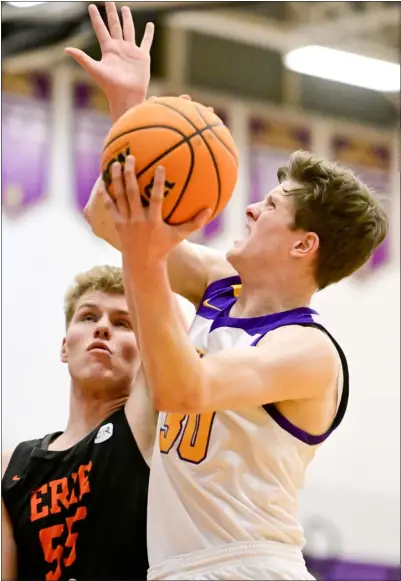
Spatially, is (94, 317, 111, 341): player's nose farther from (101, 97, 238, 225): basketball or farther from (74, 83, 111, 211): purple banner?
(74, 83, 111, 211): purple banner

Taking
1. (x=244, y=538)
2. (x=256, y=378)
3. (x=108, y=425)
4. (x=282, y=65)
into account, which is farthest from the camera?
(x=282, y=65)

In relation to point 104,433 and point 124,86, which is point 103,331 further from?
point 124,86

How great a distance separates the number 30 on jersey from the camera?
2580 millimetres

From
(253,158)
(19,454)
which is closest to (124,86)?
(19,454)

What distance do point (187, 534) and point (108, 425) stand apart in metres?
0.93

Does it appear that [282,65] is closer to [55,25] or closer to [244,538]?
[55,25]

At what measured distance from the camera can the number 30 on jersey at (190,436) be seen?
2580 mm

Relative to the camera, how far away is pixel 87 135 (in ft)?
23.1

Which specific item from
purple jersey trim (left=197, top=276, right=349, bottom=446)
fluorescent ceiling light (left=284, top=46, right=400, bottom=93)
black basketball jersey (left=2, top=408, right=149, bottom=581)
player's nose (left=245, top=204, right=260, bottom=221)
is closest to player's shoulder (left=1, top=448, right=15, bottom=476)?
black basketball jersey (left=2, top=408, right=149, bottom=581)

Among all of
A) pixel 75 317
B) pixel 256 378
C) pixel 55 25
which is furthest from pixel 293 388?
pixel 55 25

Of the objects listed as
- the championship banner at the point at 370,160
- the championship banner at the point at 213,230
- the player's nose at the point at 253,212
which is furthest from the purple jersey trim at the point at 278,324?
the championship banner at the point at 370,160

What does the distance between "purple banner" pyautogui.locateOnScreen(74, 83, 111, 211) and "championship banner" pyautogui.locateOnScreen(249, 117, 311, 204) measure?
1220 mm

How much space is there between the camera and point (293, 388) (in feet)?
7.90

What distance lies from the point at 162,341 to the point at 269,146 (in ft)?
18.9
